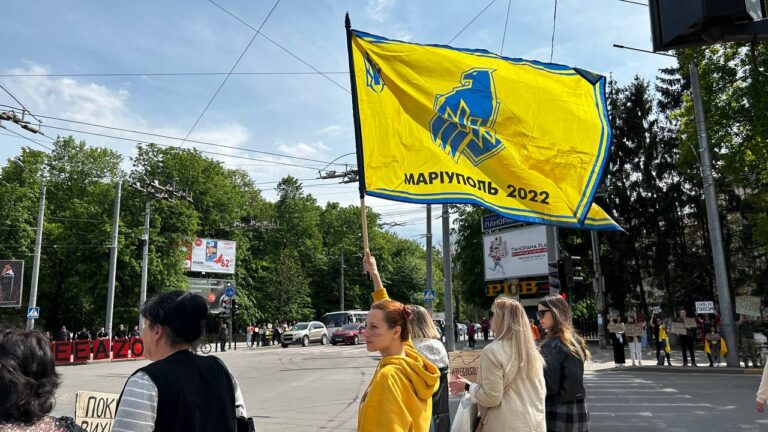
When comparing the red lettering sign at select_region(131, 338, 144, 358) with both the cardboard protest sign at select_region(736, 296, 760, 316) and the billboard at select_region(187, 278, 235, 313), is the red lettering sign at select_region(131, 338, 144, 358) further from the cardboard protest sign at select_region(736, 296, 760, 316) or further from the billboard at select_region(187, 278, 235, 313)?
the cardboard protest sign at select_region(736, 296, 760, 316)

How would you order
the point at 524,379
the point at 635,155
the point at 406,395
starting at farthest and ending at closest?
1. the point at 635,155
2. the point at 524,379
3. the point at 406,395

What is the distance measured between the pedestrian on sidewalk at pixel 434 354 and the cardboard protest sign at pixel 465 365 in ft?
5.06

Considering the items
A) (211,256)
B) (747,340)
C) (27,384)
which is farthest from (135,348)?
(27,384)

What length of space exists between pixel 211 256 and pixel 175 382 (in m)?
50.4

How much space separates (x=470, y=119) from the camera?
663 cm

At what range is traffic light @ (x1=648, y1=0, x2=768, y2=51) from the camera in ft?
11.7

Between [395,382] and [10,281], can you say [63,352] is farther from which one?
[395,382]

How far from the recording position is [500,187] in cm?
639

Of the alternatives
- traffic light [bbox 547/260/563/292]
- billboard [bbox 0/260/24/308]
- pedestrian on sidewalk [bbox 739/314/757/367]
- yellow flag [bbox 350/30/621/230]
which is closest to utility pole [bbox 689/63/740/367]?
pedestrian on sidewalk [bbox 739/314/757/367]

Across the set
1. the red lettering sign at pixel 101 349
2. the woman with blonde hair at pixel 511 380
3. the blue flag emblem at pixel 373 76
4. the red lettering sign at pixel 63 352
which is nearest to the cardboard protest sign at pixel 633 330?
the blue flag emblem at pixel 373 76

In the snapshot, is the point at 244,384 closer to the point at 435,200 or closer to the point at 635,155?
the point at 435,200

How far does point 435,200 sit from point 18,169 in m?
50.5

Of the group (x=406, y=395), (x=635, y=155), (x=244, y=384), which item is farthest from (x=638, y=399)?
(x=635, y=155)

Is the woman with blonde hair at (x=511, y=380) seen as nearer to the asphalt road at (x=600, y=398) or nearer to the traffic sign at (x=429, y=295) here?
the asphalt road at (x=600, y=398)
